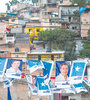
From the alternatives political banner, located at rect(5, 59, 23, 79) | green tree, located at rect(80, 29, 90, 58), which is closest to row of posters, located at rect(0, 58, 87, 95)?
political banner, located at rect(5, 59, 23, 79)

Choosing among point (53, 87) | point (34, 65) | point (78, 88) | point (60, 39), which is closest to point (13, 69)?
point (34, 65)

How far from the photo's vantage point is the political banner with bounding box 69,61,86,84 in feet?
37.6

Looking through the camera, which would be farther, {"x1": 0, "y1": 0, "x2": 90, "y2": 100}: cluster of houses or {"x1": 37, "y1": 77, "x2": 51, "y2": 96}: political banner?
{"x1": 0, "y1": 0, "x2": 90, "y2": 100}: cluster of houses

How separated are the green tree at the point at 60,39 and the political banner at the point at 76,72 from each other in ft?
47.3

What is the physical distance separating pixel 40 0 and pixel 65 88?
1229 inches

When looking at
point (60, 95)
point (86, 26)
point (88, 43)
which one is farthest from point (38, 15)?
point (60, 95)

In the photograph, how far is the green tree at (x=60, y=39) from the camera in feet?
86.8

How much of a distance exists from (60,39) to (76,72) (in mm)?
15010

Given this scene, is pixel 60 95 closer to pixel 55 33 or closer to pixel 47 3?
pixel 55 33

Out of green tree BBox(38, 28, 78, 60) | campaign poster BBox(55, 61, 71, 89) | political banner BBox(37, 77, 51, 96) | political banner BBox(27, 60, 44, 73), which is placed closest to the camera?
political banner BBox(37, 77, 51, 96)

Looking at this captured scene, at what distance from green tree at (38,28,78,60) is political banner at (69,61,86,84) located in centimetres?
1441

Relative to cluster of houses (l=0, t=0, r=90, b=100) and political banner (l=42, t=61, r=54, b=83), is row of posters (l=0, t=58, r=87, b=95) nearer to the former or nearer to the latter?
political banner (l=42, t=61, r=54, b=83)

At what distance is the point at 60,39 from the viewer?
2631 cm

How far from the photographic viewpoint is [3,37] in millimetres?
26109
